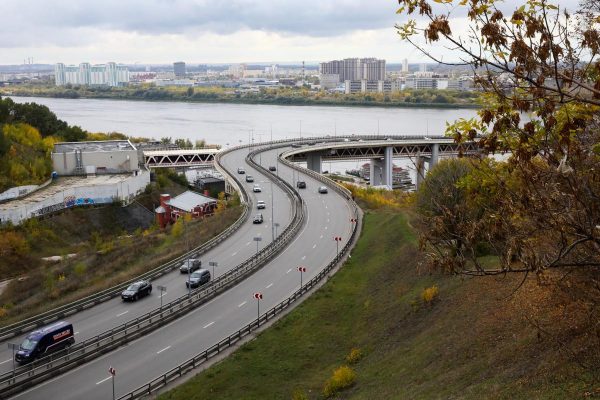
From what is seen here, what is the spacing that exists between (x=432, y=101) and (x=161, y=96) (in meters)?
63.1

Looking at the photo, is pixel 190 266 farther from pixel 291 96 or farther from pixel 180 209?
pixel 291 96

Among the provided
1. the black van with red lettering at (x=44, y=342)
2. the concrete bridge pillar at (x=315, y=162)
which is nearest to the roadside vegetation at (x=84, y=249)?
the black van with red lettering at (x=44, y=342)

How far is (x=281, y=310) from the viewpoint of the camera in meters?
15.7

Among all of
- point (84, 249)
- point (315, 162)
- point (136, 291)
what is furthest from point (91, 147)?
point (136, 291)

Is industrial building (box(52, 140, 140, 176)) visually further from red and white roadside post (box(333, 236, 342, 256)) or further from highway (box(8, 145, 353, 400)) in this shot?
red and white roadside post (box(333, 236, 342, 256))

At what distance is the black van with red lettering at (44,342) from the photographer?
12703 mm

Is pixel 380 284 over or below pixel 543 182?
below

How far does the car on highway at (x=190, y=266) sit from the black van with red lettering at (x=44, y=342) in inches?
234

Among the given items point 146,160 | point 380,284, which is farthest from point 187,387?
point 146,160

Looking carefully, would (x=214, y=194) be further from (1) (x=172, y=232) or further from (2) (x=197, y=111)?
(2) (x=197, y=111)

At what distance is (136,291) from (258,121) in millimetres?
70460

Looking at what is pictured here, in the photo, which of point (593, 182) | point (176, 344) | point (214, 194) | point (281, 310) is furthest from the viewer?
point (214, 194)

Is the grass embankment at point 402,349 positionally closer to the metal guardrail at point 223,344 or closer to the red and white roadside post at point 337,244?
the metal guardrail at point 223,344

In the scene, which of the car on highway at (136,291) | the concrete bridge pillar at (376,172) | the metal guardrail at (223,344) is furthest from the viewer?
the concrete bridge pillar at (376,172)
